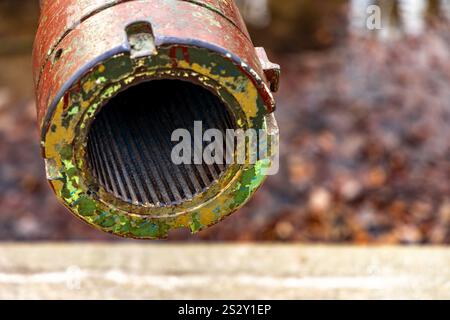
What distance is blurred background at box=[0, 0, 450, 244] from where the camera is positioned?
3.35 meters

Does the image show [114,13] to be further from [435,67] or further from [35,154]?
[435,67]

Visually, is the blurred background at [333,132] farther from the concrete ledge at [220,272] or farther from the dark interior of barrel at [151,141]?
the dark interior of barrel at [151,141]

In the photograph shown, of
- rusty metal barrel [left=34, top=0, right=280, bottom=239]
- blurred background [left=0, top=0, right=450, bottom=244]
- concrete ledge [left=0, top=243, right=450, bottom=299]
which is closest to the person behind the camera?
rusty metal barrel [left=34, top=0, right=280, bottom=239]

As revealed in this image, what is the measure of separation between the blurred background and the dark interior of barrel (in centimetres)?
188

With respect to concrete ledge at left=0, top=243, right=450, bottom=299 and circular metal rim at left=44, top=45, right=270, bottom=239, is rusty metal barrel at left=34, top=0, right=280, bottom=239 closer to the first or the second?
circular metal rim at left=44, top=45, right=270, bottom=239

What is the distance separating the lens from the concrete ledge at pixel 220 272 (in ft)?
6.37

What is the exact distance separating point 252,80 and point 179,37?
0.41 feet

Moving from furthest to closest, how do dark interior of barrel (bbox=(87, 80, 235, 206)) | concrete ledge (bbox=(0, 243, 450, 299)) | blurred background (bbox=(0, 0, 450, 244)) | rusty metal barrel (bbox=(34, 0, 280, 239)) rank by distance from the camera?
blurred background (bbox=(0, 0, 450, 244)), concrete ledge (bbox=(0, 243, 450, 299)), dark interior of barrel (bbox=(87, 80, 235, 206)), rusty metal barrel (bbox=(34, 0, 280, 239))

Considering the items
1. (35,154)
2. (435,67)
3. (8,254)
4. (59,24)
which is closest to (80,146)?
(59,24)

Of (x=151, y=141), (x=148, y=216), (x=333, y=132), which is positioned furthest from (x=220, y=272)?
(x=333, y=132)

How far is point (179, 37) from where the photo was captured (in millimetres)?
1055

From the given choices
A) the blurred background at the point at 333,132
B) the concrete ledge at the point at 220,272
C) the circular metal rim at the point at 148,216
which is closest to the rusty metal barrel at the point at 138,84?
the circular metal rim at the point at 148,216

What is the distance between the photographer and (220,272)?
2129 mm

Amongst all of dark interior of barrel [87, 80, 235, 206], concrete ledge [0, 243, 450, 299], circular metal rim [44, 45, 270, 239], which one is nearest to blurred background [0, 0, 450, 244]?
concrete ledge [0, 243, 450, 299]
